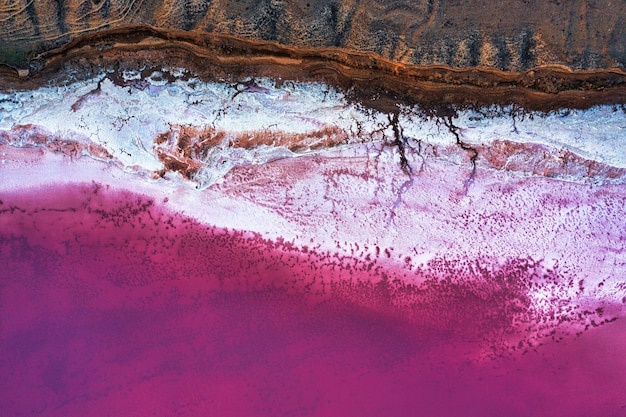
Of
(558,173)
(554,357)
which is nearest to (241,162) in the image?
(558,173)

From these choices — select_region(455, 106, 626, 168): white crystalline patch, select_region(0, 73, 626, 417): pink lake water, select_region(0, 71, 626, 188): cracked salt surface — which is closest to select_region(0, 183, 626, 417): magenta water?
select_region(0, 73, 626, 417): pink lake water

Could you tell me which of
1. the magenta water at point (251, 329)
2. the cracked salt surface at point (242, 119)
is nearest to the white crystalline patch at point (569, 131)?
the cracked salt surface at point (242, 119)

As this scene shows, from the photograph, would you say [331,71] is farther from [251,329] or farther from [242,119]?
[251,329]

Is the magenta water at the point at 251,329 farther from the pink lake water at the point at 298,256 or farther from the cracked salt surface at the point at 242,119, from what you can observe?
the cracked salt surface at the point at 242,119

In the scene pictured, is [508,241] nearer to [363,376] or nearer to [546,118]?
[546,118]

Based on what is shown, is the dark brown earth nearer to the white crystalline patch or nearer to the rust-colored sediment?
the rust-colored sediment

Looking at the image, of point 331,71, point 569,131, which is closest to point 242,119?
point 331,71
